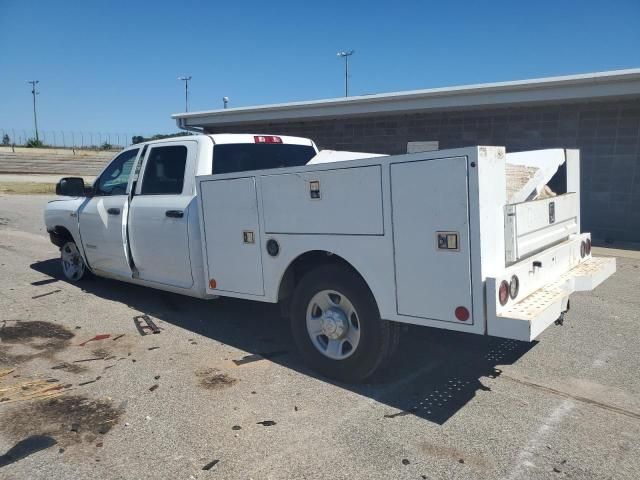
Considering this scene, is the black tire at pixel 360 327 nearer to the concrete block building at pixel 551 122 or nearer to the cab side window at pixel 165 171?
the cab side window at pixel 165 171

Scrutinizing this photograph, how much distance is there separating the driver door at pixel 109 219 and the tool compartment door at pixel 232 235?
65.1 inches

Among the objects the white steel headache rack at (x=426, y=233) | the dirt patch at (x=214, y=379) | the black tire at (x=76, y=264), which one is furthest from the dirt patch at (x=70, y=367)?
the black tire at (x=76, y=264)

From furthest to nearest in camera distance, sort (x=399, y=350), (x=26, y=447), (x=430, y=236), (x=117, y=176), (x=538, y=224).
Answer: (x=117, y=176) → (x=399, y=350) → (x=538, y=224) → (x=430, y=236) → (x=26, y=447)

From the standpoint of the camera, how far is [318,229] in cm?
405

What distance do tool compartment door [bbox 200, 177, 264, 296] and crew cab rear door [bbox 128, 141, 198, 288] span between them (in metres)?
0.39

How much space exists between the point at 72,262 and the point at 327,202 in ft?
17.1

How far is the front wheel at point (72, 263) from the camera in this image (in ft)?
24.5

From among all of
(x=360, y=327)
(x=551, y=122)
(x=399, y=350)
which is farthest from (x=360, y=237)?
(x=551, y=122)

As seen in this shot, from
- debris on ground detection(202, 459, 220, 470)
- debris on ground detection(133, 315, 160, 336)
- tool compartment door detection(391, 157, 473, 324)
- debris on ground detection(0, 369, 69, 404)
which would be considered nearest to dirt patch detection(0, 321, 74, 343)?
debris on ground detection(133, 315, 160, 336)

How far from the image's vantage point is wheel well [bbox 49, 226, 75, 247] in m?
7.50

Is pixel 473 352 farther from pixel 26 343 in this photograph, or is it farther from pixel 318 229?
pixel 26 343

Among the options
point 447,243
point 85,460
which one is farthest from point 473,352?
point 85,460

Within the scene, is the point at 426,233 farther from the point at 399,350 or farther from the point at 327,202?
the point at 399,350

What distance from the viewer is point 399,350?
16.0 ft
